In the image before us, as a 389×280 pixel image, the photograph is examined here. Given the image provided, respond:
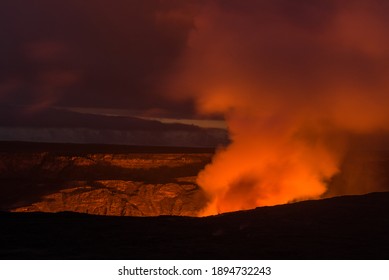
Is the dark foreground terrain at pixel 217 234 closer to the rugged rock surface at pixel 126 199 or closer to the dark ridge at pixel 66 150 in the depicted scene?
the rugged rock surface at pixel 126 199

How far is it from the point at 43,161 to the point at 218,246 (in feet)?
252

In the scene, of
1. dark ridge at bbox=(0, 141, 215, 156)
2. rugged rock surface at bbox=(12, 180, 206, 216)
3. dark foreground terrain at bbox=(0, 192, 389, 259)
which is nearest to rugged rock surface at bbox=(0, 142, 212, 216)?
rugged rock surface at bbox=(12, 180, 206, 216)

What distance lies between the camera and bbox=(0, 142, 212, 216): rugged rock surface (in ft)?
225

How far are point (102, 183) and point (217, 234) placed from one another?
6336 cm

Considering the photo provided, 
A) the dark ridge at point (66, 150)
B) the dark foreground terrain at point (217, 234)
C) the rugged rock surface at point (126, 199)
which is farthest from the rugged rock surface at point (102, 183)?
the dark foreground terrain at point (217, 234)

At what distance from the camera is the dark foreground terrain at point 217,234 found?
11.7 metres

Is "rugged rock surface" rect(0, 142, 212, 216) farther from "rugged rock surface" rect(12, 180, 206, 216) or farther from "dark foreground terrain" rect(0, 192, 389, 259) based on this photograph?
"dark foreground terrain" rect(0, 192, 389, 259)

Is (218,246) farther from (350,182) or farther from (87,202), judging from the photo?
(350,182)

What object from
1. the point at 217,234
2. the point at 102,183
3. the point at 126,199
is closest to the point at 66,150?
the point at 102,183

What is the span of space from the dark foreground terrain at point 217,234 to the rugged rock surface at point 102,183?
1886 inches

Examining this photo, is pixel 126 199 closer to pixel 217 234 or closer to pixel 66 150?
pixel 66 150

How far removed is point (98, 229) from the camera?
1463 centimetres

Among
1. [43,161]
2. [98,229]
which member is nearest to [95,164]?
[43,161]

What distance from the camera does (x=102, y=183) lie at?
7581 cm
